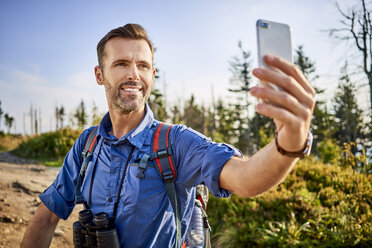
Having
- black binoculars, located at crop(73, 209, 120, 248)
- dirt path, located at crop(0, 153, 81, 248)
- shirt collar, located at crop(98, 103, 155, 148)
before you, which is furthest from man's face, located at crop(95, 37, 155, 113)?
dirt path, located at crop(0, 153, 81, 248)

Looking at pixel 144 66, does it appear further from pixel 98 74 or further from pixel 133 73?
pixel 98 74

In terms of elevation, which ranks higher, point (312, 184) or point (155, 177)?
point (155, 177)

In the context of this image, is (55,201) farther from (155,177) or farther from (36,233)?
(155,177)

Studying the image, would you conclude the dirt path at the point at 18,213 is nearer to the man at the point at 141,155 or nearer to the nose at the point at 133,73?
the man at the point at 141,155

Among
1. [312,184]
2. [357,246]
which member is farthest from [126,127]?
[312,184]

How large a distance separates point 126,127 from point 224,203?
480 centimetres

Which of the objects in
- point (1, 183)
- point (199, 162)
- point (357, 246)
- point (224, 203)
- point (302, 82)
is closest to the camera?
point (302, 82)

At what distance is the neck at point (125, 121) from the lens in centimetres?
206

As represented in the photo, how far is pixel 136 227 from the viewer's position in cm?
157

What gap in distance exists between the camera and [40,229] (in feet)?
6.48

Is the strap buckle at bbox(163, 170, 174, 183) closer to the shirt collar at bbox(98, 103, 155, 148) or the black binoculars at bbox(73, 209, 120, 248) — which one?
the shirt collar at bbox(98, 103, 155, 148)

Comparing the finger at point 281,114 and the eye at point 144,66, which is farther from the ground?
the eye at point 144,66

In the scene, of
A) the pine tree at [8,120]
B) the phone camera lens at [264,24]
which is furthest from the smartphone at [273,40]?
the pine tree at [8,120]

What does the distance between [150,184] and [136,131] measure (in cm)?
45
